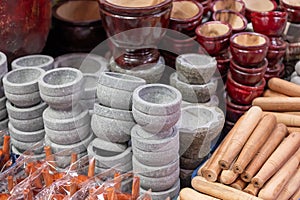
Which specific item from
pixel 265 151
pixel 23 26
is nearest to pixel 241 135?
pixel 265 151

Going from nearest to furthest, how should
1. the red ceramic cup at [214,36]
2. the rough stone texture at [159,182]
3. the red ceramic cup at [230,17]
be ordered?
the rough stone texture at [159,182] < the red ceramic cup at [214,36] < the red ceramic cup at [230,17]

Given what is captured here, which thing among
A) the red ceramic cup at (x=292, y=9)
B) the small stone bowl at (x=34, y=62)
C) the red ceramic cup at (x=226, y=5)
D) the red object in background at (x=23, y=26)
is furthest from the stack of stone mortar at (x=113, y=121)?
the red ceramic cup at (x=292, y=9)

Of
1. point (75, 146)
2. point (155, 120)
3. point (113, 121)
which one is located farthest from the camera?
point (75, 146)

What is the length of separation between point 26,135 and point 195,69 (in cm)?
53

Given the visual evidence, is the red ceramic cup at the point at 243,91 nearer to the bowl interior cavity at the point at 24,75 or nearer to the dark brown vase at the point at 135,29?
the dark brown vase at the point at 135,29

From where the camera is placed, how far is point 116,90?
121 cm

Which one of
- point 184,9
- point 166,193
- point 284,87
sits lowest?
point 166,193

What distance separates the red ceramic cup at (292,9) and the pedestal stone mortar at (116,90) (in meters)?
0.68

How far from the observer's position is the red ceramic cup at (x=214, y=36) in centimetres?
145

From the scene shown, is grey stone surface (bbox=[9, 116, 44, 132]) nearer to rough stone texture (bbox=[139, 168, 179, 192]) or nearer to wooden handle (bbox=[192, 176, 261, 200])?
rough stone texture (bbox=[139, 168, 179, 192])

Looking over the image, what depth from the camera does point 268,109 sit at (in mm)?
1506

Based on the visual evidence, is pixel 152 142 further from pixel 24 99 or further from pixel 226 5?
pixel 226 5

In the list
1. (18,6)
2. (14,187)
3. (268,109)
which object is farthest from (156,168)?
(18,6)

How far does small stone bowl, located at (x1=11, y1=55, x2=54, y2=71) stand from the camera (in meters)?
1.46
